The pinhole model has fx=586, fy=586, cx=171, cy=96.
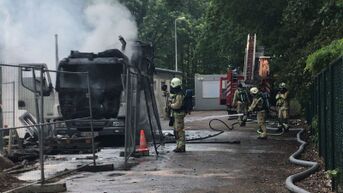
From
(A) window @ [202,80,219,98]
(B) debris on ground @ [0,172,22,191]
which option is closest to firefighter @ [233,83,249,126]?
(B) debris on ground @ [0,172,22,191]

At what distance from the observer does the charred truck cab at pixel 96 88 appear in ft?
52.0

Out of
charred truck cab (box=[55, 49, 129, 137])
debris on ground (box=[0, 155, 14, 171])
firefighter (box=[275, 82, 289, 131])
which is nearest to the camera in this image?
debris on ground (box=[0, 155, 14, 171])

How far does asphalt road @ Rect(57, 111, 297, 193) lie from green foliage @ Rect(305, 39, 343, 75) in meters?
1.94

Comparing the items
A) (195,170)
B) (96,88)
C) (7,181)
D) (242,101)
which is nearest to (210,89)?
(242,101)

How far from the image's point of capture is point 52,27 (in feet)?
75.0

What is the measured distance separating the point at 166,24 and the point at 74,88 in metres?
35.2

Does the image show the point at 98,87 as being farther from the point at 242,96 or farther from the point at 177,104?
the point at 242,96

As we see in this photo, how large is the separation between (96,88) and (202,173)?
6298 millimetres

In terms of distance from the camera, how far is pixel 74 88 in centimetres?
1598

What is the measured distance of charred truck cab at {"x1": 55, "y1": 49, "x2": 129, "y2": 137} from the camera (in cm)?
1584

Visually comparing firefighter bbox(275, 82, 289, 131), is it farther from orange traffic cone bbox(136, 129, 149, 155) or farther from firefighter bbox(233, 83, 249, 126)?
orange traffic cone bbox(136, 129, 149, 155)

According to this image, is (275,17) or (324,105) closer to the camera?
(324,105)

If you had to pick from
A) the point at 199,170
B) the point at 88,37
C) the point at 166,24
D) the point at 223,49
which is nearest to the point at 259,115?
the point at 199,170

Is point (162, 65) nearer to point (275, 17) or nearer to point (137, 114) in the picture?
point (275, 17)
